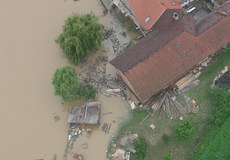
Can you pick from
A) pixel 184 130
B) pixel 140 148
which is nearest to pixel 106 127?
pixel 140 148

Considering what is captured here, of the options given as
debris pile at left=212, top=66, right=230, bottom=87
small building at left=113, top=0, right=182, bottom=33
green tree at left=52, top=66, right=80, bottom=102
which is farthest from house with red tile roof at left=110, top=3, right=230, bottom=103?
green tree at left=52, top=66, right=80, bottom=102

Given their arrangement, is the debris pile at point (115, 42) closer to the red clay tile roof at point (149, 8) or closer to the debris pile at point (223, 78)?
the red clay tile roof at point (149, 8)

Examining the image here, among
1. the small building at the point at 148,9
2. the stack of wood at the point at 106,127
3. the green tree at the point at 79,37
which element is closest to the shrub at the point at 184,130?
the stack of wood at the point at 106,127

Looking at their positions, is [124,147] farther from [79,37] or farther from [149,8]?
[149,8]

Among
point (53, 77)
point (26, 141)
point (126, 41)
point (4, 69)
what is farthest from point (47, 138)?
point (126, 41)

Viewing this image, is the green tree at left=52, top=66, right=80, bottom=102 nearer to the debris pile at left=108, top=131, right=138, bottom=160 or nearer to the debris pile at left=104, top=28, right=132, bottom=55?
the debris pile at left=108, top=131, right=138, bottom=160

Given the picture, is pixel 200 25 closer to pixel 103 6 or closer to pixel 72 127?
pixel 103 6
